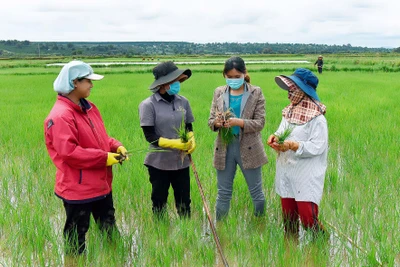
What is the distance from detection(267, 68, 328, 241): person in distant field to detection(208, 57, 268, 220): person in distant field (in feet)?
0.76

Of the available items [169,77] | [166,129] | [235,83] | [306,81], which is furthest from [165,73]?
[306,81]

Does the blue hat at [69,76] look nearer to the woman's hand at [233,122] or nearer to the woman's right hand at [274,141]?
the woman's hand at [233,122]

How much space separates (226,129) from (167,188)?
2.14 ft

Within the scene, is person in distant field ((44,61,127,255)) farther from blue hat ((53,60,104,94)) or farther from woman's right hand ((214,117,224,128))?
woman's right hand ((214,117,224,128))

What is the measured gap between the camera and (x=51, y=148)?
6.73ft

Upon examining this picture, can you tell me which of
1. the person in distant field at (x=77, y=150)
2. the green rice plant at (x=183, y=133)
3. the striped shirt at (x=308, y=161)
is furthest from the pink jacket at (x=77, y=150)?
the striped shirt at (x=308, y=161)

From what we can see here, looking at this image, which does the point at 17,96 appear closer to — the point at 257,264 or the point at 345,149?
the point at 345,149

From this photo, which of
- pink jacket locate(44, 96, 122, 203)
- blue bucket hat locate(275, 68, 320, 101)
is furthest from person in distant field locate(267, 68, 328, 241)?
pink jacket locate(44, 96, 122, 203)

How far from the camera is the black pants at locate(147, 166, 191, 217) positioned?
2680 millimetres

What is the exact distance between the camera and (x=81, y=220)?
87.3 inches

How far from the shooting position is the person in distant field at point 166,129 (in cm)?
254

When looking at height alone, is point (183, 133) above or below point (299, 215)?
above

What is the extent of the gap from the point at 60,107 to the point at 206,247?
1.22 metres

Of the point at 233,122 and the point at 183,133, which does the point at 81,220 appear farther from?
the point at 233,122
